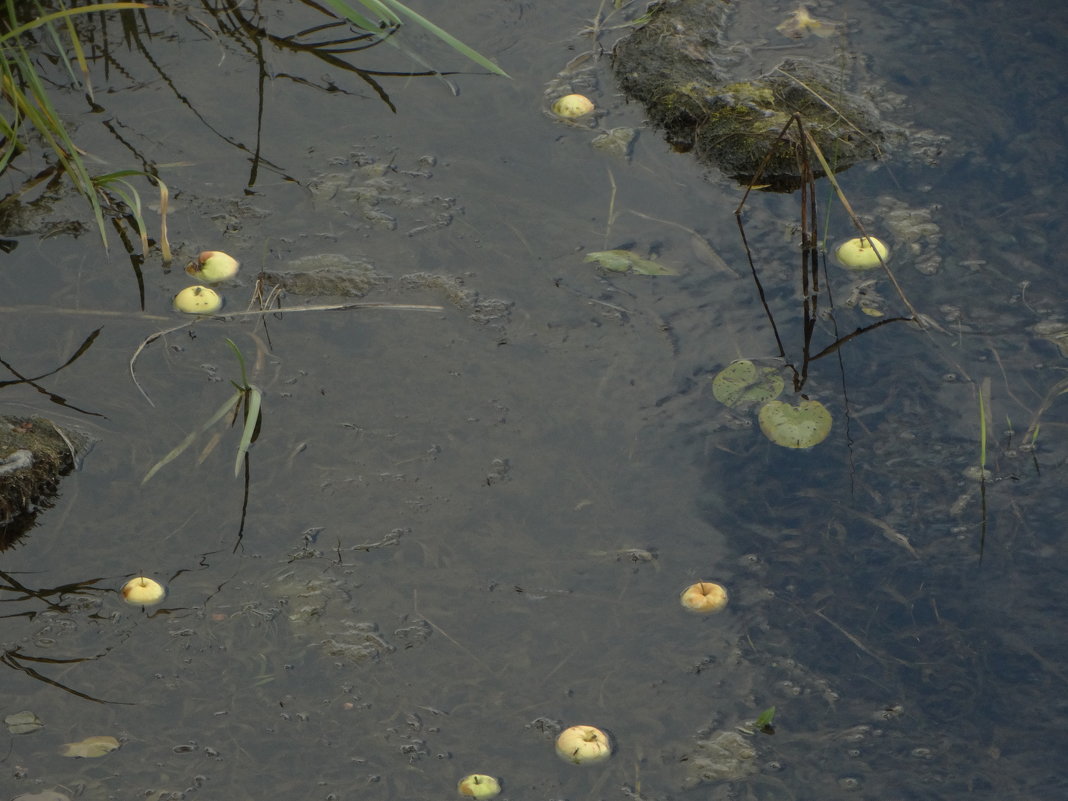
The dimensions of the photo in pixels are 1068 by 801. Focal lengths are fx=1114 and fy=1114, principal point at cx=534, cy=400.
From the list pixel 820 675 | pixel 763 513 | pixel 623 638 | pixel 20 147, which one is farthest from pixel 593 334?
pixel 20 147

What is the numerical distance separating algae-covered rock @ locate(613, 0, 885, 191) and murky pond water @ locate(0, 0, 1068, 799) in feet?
0.37

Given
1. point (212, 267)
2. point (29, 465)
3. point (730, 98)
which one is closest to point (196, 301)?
point (212, 267)

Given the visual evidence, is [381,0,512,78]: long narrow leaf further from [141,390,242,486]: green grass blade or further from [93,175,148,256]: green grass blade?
[141,390,242,486]: green grass blade

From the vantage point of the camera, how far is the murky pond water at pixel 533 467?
8.02 ft

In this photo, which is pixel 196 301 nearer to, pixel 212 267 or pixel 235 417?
pixel 212 267

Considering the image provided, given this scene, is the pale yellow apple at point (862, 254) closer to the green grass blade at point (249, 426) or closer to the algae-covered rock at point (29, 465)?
the green grass blade at point (249, 426)

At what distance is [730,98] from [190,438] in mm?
2159

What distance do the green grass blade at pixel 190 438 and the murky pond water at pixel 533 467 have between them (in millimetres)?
25

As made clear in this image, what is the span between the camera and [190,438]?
295 cm

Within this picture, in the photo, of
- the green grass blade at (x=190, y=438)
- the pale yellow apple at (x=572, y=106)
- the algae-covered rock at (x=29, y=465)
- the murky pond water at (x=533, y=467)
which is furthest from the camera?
the pale yellow apple at (x=572, y=106)

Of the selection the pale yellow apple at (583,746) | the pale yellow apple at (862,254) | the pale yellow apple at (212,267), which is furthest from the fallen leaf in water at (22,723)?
the pale yellow apple at (862,254)

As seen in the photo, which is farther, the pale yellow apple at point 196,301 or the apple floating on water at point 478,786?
the pale yellow apple at point 196,301

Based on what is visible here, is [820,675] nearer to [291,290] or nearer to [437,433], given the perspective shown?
[437,433]

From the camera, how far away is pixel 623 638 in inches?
102
